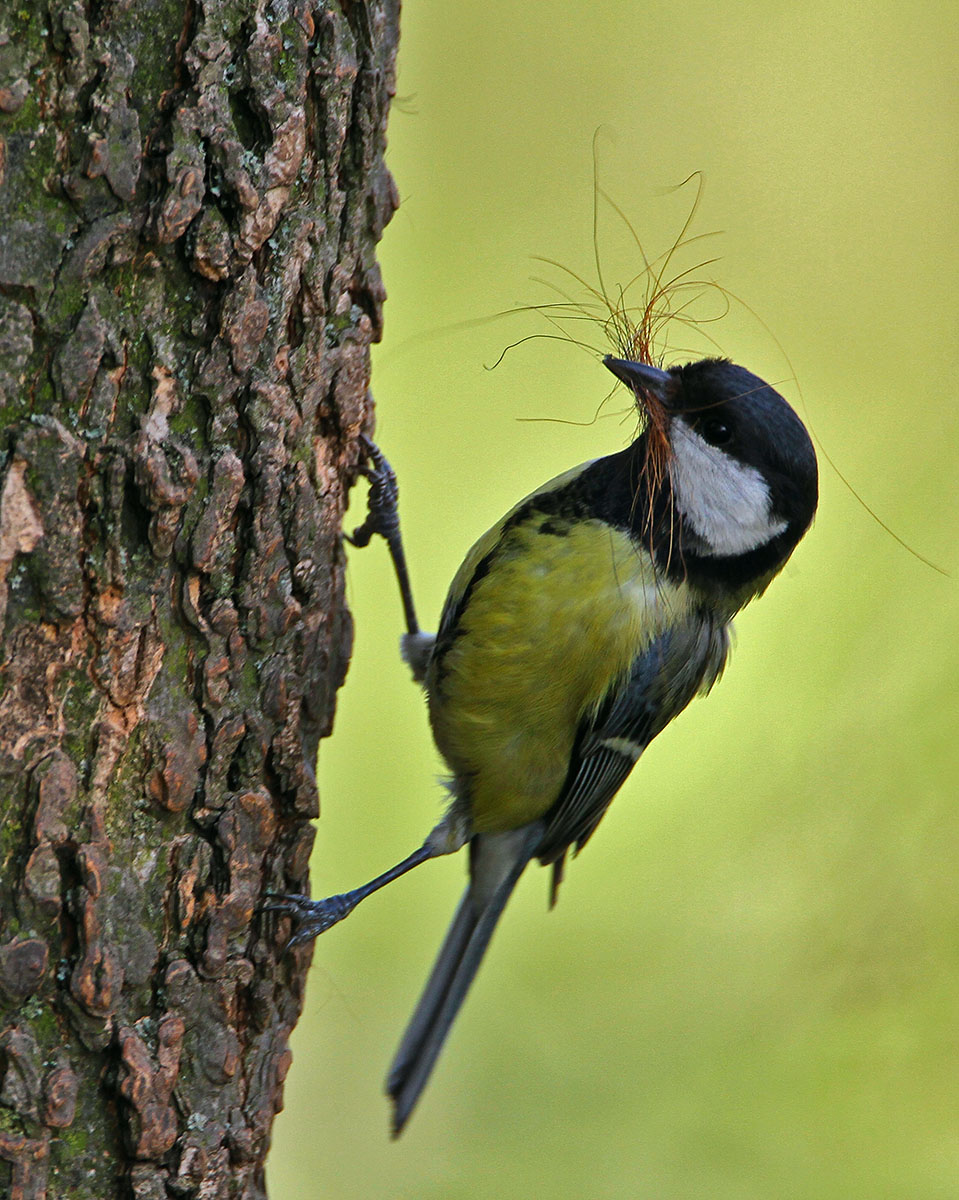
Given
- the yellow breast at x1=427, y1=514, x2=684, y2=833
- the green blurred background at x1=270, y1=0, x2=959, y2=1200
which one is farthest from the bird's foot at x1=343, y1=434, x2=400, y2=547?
the green blurred background at x1=270, y1=0, x2=959, y2=1200

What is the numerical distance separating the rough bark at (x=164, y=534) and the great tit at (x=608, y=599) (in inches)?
17.2

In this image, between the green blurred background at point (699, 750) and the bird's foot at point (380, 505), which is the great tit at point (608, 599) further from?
the green blurred background at point (699, 750)

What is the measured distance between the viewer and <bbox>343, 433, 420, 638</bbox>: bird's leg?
245 centimetres

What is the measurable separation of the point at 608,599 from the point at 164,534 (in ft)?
3.12

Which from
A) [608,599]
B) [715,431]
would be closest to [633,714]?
[608,599]

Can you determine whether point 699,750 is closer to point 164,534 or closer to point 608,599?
point 608,599

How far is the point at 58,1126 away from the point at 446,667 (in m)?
1.13

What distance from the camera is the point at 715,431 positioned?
2.16m

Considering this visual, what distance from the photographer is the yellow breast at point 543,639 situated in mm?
2178

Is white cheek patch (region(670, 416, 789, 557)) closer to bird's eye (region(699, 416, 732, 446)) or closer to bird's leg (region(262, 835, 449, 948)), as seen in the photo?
bird's eye (region(699, 416, 732, 446))

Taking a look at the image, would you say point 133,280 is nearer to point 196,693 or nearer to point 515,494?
point 196,693

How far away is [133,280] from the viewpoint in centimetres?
145

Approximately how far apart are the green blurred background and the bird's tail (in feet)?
2.16

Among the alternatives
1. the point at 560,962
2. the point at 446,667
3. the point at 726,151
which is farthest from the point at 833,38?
the point at 560,962
